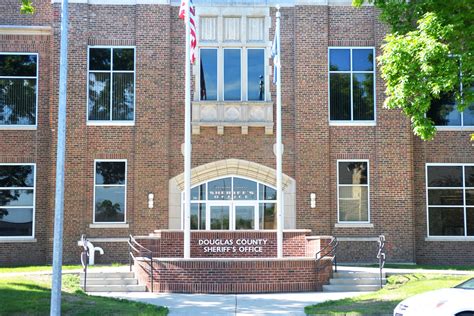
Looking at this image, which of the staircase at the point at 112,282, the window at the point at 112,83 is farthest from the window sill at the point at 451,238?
the window at the point at 112,83

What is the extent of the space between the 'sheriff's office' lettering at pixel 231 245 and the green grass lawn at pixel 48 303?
5417mm

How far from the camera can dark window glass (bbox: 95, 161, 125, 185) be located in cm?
2444

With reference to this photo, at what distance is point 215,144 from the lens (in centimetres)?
2462

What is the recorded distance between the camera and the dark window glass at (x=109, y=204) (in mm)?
24281

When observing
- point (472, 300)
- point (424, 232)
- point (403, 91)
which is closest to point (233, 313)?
point (472, 300)

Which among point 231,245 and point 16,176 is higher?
point 16,176

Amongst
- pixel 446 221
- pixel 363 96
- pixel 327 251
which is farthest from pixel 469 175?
pixel 327 251

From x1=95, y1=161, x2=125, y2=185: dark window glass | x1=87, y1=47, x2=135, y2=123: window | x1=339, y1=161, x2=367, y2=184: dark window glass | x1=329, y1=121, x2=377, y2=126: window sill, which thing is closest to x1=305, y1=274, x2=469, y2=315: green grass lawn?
x1=339, y1=161, x2=367, y2=184: dark window glass

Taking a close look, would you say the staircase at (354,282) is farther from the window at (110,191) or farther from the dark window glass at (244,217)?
the window at (110,191)

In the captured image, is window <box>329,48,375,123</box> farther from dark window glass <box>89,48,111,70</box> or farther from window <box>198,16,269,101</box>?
dark window glass <box>89,48,111,70</box>

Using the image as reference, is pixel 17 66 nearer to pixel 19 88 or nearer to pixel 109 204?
pixel 19 88

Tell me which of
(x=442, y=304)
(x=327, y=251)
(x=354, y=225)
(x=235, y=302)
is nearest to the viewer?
(x=442, y=304)

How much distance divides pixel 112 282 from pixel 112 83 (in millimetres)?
9025

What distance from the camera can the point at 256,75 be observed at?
24984 millimetres
